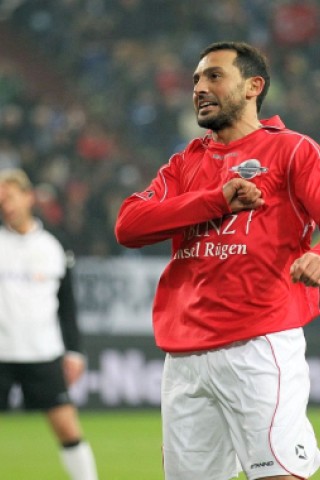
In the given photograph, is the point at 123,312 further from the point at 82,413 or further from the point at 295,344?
the point at 295,344

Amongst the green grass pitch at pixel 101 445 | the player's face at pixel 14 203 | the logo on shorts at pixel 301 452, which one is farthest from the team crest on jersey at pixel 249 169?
the green grass pitch at pixel 101 445

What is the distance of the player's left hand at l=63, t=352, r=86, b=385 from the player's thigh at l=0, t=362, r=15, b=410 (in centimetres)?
33

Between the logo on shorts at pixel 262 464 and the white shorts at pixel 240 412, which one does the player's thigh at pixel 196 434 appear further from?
the logo on shorts at pixel 262 464

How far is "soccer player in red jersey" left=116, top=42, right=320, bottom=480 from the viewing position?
353 centimetres

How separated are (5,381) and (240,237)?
10.6ft

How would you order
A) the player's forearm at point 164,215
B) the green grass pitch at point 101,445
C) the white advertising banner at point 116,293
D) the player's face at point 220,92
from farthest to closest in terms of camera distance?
the white advertising banner at point 116,293 → the green grass pitch at point 101,445 → the player's face at point 220,92 → the player's forearm at point 164,215

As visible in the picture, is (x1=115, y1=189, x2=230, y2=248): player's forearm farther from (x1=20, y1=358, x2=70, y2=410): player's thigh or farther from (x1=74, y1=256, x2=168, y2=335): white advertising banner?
(x1=74, y1=256, x2=168, y2=335): white advertising banner

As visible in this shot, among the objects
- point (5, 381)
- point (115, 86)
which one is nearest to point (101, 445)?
point (5, 381)

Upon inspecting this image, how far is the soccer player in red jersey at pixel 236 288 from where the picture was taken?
353 cm

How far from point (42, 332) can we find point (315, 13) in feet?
31.3

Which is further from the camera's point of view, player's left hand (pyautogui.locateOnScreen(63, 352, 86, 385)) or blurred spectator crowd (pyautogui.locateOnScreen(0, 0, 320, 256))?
blurred spectator crowd (pyautogui.locateOnScreen(0, 0, 320, 256))

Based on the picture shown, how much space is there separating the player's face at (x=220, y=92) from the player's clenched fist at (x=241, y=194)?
0.28 m

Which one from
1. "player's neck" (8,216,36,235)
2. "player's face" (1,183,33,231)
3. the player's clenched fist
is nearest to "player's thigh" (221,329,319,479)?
the player's clenched fist

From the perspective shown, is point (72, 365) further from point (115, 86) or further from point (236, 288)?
point (115, 86)
